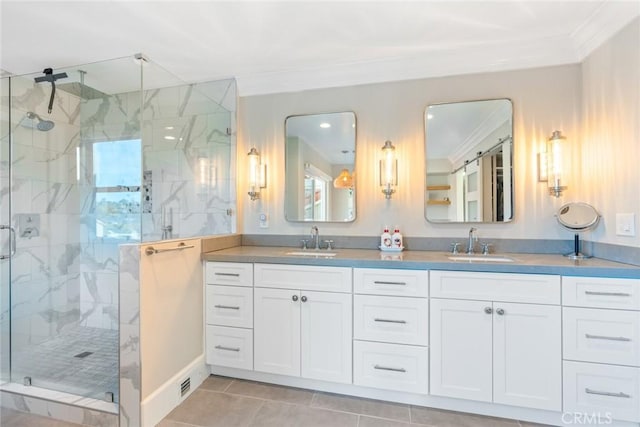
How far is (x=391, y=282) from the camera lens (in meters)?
1.80

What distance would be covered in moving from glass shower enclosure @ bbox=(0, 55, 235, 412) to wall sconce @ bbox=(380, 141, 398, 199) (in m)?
1.31

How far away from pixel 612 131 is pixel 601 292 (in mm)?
957

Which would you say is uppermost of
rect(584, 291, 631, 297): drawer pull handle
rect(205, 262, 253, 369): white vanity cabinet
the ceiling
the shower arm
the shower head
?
the ceiling

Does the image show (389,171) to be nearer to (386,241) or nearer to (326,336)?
(386,241)

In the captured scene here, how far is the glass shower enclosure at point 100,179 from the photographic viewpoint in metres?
2.45

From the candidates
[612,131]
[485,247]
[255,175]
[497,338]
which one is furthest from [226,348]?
[612,131]

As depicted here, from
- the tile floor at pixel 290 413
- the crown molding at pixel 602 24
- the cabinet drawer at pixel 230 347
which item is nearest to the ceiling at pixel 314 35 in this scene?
Result: the crown molding at pixel 602 24

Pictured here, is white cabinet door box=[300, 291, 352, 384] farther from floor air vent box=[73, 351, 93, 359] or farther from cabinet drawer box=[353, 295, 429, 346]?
floor air vent box=[73, 351, 93, 359]

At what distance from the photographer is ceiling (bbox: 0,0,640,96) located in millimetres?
1687

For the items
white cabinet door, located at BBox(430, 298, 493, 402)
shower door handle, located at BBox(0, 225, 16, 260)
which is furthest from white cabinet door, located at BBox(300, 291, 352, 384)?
shower door handle, located at BBox(0, 225, 16, 260)

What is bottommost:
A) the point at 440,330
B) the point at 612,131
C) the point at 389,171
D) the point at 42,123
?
the point at 440,330

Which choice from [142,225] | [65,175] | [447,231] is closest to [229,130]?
[142,225]

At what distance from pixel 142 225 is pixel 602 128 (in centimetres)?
351

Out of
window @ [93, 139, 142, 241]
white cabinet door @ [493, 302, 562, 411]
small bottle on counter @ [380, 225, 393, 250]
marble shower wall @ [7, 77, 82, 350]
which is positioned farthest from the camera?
window @ [93, 139, 142, 241]
